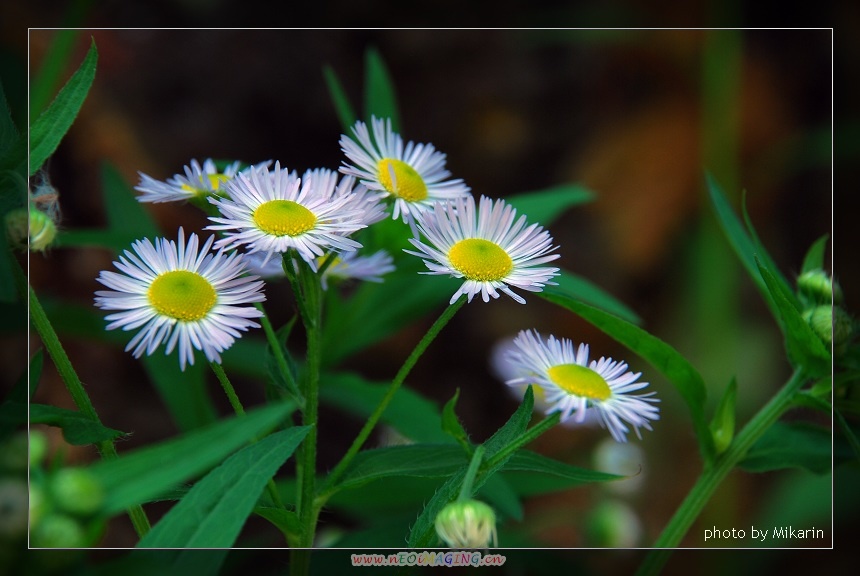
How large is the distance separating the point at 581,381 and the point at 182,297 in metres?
0.20

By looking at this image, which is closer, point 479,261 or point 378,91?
point 479,261

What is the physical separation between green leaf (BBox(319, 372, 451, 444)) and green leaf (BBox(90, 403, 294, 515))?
258mm

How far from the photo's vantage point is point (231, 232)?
0.44 meters

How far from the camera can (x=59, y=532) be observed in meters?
0.31

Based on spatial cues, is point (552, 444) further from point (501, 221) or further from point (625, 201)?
point (501, 221)

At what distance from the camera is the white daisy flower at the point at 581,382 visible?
40cm

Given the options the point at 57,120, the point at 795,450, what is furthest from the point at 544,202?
the point at 57,120

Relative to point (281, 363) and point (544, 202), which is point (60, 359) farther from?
point (544, 202)

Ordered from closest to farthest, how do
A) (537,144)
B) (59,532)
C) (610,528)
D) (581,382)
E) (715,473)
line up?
(59,532) → (581,382) → (715,473) → (610,528) → (537,144)

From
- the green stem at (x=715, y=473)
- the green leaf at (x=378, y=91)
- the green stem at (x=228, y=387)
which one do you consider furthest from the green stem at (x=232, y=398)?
the green leaf at (x=378, y=91)

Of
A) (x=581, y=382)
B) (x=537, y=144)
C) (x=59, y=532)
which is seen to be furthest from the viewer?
(x=537, y=144)

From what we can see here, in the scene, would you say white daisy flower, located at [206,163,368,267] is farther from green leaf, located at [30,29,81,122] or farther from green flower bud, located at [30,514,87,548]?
green leaf, located at [30,29,81,122]

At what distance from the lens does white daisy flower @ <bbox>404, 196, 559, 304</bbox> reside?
411 millimetres
